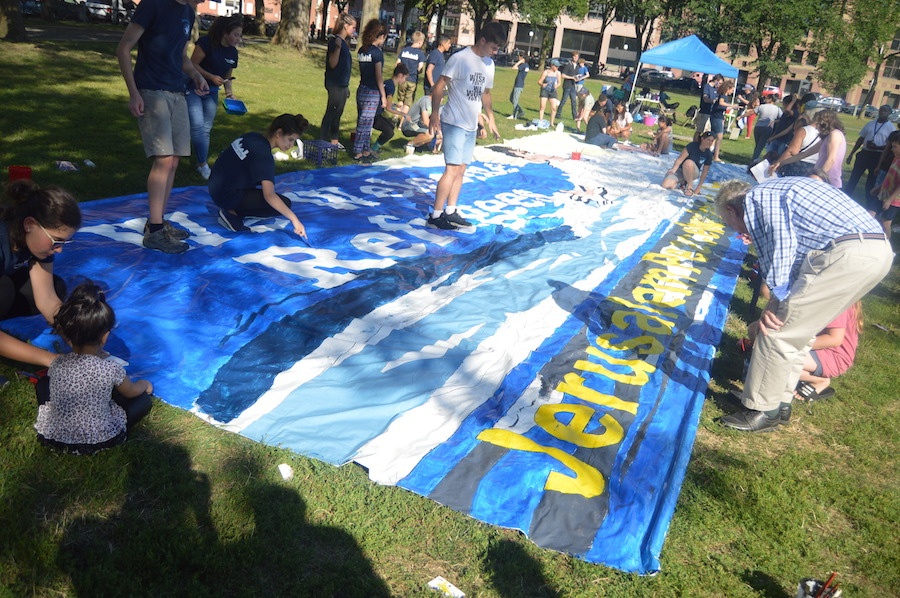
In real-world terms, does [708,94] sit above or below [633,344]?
above

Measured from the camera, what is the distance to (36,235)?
345cm

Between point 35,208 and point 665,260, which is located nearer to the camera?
point 35,208

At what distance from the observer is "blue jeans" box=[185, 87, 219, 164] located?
7.01 m

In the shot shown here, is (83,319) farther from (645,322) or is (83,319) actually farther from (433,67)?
(433,67)

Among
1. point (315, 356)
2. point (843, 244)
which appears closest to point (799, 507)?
point (843, 244)

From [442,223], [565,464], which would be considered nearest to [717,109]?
[442,223]

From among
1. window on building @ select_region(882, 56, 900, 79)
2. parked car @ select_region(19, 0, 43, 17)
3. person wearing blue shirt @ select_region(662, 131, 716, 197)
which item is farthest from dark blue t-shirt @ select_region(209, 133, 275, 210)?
window on building @ select_region(882, 56, 900, 79)

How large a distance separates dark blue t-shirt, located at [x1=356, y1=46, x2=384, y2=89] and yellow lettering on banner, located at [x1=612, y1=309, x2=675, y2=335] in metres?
5.23

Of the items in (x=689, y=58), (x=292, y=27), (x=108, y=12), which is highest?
(x=689, y=58)

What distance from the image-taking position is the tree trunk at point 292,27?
83.5 feet

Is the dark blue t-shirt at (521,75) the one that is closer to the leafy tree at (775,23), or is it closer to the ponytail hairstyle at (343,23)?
the ponytail hairstyle at (343,23)

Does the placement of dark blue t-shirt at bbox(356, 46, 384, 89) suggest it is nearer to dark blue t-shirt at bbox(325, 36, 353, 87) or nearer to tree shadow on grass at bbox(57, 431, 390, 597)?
dark blue t-shirt at bbox(325, 36, 353, 87)

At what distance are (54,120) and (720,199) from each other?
27.8 feet

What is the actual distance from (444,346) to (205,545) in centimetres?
218
